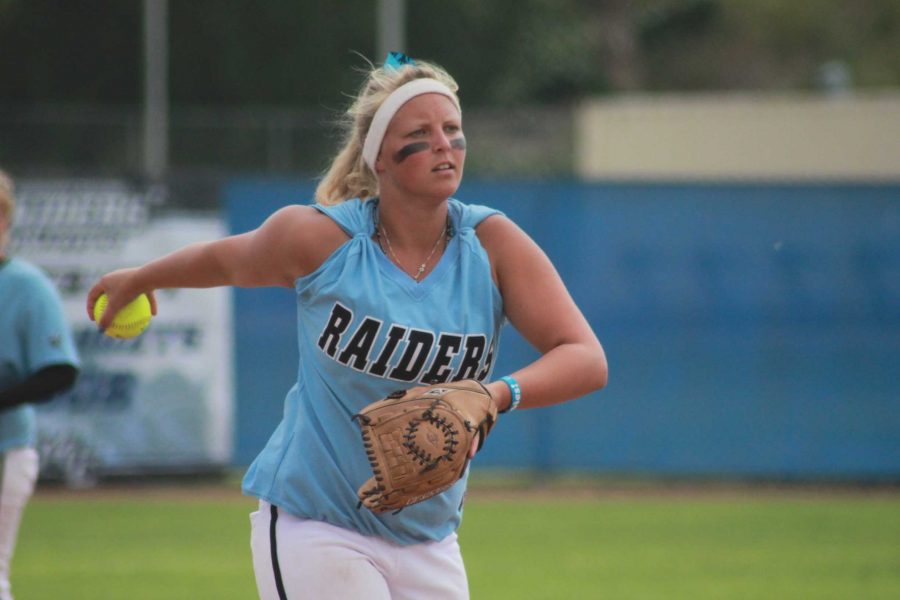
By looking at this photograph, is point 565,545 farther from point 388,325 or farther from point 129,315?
point 388,325

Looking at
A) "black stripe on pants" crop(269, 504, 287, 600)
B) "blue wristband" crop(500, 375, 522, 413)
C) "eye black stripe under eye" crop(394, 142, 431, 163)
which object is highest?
"eye black stripe under eye" crop(394, 142, 431, 163)

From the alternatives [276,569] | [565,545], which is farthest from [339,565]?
[565,545]

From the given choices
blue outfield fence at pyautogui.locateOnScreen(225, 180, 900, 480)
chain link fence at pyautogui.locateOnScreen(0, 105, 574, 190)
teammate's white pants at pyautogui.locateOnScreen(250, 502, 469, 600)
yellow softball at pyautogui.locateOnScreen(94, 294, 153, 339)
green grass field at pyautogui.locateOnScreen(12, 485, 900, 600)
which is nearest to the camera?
teammate's white pants at pyautogui.locateOnScreen(250, 502, 469, 600)

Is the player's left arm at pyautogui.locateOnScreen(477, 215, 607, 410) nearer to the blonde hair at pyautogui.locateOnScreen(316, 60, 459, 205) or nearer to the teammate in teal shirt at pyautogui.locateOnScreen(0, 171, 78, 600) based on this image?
the blonde hair at pyautogui.locateOnScreen(316, 60, 459, 205)

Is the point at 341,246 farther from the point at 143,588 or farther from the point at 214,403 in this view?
the point at 214,403

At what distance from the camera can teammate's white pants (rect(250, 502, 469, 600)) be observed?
147 inches

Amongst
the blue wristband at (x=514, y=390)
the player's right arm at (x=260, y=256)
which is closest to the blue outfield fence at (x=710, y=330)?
the player's right arm at (x=260, y=256)

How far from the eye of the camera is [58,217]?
12.5 m

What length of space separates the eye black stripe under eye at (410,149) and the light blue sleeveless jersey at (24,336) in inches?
113

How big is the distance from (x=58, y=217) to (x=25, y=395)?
6.80 m

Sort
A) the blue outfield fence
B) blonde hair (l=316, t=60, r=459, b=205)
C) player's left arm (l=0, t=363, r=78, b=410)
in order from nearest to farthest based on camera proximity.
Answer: blonde hair (l=316, t=60, r=459, b=205)
player's left arm (l=0, t=363, r=78, b=410)
the blue outfield fence

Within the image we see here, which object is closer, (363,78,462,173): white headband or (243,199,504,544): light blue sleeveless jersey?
(243,199,504,544): light blue sleeveless jersey

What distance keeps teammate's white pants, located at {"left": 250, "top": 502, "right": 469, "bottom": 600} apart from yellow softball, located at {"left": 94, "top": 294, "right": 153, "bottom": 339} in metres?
0.78

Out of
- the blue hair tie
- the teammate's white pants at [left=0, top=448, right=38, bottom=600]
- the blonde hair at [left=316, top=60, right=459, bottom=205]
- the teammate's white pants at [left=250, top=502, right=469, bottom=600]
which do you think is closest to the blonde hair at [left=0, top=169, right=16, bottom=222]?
the teammate's white pants at [left=0, top=448, right=38, bottom=600]
